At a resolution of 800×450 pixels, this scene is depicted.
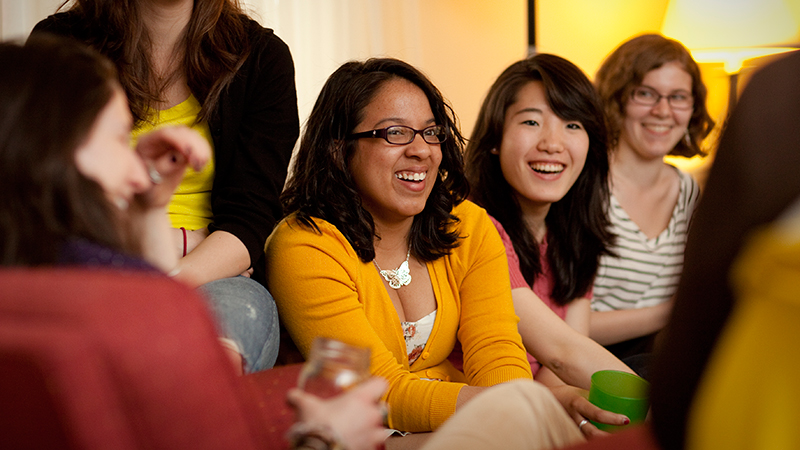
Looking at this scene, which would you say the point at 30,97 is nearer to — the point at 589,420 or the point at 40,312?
the point at 40,312

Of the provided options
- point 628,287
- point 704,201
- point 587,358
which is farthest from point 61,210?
point 628,287

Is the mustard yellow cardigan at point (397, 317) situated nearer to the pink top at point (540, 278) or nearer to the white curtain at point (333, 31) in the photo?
the pink top at point (540, 278)

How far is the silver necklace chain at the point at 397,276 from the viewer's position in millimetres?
1522

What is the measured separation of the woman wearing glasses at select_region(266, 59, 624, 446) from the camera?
136 cm

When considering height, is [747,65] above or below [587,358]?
above

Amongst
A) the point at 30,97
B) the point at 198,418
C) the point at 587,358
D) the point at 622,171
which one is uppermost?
the point at 30,97

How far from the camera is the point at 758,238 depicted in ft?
1.64

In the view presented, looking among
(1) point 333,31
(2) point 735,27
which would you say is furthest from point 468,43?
(2) point 735,27

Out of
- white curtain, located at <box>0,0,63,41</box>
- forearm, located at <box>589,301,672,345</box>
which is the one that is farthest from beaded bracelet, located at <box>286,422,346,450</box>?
white curtain, located at <box>0,0,63,41</box>

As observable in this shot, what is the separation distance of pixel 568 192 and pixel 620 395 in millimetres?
778

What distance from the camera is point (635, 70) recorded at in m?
2.14

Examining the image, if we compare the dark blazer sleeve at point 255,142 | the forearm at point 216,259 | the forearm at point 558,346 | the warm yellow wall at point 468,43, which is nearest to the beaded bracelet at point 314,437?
the forearm at point 216,259

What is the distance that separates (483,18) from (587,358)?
2.48 m

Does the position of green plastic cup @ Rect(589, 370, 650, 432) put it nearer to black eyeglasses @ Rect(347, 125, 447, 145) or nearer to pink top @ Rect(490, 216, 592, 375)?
pink top @ Rect(490, 216, 592, 375)
